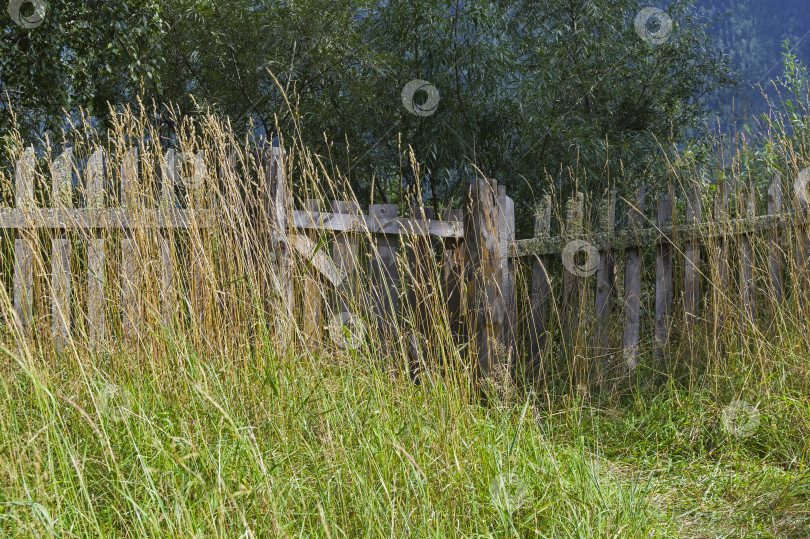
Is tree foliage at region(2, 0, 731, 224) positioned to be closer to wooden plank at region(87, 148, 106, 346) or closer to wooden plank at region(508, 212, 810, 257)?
wooden plank at region(508, 212, 810, 257)

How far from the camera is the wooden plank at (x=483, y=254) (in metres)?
2.94

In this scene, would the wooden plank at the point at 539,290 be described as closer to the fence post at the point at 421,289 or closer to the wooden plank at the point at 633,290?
the wooden plank at the point at 633,290

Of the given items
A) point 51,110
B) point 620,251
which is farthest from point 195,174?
point 51,110

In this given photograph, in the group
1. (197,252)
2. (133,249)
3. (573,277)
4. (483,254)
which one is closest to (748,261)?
(573,277)

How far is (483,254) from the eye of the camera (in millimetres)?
2961

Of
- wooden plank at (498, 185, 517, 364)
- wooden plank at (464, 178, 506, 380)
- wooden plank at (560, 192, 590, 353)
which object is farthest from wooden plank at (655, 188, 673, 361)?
wooden plank at (464, 178, 506, 380)

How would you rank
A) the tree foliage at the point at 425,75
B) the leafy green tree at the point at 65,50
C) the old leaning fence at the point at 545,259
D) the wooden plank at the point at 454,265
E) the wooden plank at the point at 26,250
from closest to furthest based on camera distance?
1. the wooden plank at the point at 26,250
2. the old leaning fence at the point at 545,259
3. the wooden plank at the point at 454,265
4. the leafy green tree at the point at 65,50
5. the tree foliage at the point at 425,75

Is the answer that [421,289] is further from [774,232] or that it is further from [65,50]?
[65,50]

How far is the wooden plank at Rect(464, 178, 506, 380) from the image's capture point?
9.65 ft

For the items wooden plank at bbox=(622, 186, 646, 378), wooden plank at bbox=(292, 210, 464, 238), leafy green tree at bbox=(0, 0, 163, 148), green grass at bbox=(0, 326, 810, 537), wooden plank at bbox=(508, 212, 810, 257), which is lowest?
green grass at bbox=(0, 326, 810, 537)

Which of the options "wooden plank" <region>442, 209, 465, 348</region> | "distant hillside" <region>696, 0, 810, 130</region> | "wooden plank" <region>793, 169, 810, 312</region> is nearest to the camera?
"wooden plank" <region>793, 169, 810, 312</region>

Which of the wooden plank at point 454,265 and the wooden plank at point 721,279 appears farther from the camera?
the wooden plank at point 454,265

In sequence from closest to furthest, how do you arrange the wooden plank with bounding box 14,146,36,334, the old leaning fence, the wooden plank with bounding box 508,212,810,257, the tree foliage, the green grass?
the green grass → the wooden plank with bounding box 14,146,36,334 → the old leaning fence → the wooden plank with bounding box 508,212,810,257 → the tree foliage

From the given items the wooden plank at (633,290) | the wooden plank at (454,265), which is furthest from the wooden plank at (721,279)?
the wooden plank at (454,265)
